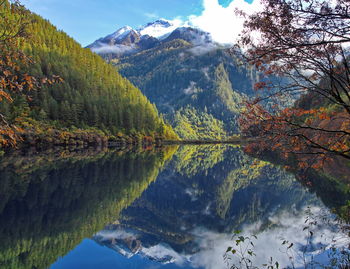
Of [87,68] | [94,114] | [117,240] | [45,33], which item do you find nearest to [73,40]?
[45,33]

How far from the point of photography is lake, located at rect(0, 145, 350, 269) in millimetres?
9180

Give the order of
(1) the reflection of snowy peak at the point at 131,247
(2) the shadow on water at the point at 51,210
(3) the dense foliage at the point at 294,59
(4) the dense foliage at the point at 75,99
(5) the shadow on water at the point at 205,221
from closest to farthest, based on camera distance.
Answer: (3) the dense foliage at the point at 294,59, (2) the shadow on water at the point at 51,210, (1) the reflection of snowy peak at the point at 131,247, (5) the shadow on water at the point at 205,221, (4) the dense foliage at the point at 75,99

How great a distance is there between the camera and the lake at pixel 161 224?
918 centimetres

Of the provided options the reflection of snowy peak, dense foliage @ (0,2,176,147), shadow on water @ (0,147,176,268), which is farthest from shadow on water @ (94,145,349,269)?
dense foliage @ (0,2,176,147)

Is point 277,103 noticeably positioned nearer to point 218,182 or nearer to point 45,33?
point 218,182

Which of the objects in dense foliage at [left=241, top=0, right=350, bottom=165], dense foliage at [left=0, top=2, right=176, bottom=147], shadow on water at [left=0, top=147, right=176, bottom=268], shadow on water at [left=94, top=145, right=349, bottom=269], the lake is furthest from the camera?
dense foliage at [left=0, top=2, right=176, bottom=147]

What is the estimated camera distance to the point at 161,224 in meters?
14.1

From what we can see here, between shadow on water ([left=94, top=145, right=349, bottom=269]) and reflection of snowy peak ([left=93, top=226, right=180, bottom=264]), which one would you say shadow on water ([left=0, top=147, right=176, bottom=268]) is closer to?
reflection of snowy peak ([left=93, top=226, right=180, bottom=264])

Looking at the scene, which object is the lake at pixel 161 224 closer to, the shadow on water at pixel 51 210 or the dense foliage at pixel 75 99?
the shadow on water at pixel 51 210

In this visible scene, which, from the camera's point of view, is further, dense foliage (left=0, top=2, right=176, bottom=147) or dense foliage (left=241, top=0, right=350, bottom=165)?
dense foliage (left=0, top=2, right=176, bottom=147)

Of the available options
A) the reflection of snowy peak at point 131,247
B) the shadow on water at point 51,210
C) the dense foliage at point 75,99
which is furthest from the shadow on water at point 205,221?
the dense foliage at point 75,99

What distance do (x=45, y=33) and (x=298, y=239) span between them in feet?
540

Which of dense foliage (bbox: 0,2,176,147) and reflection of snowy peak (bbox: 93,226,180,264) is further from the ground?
dense foliage (bbox: 0,2,176,147)

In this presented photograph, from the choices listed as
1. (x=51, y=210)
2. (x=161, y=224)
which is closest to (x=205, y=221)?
(x=161, y=224)
